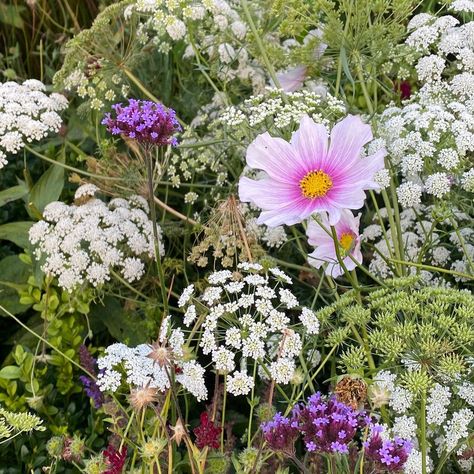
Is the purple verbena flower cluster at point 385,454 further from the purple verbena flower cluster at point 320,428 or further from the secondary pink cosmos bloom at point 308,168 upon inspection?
the secondary pink cosmos bloom at point 308,168

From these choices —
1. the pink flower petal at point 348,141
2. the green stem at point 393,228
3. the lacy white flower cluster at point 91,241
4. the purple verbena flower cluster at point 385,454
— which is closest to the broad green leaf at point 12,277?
the lacy white flower cluster at point 91,241

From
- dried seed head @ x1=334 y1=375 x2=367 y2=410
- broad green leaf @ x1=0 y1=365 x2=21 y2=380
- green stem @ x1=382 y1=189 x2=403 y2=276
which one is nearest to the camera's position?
dried seed head @ x1=334 y1=375 x2=367 y2=410

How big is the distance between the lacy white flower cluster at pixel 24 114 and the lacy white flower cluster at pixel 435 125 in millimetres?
838

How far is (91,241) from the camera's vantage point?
2018mm

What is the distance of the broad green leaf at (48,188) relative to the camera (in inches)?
89.8

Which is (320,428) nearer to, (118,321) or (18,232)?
(118,321)

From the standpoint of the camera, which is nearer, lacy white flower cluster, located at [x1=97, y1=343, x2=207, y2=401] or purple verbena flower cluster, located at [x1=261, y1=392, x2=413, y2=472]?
purple verbena flower cluster, located at [x1=261, y1=392, x2=413, y2=472]

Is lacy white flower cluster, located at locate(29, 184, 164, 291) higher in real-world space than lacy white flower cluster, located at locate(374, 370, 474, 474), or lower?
higher

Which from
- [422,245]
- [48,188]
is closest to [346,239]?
[422,245]

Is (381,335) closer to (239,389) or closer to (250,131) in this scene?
(239,389)

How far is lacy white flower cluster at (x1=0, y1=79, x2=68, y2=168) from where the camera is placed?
6.89 ft

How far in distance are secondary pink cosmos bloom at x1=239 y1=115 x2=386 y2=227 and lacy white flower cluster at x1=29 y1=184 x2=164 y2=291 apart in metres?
0.56

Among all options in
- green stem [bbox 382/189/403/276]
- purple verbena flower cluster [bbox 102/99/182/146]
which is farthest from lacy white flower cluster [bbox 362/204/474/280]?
purple verbena flower cluster [bbox 102/99/182/146]

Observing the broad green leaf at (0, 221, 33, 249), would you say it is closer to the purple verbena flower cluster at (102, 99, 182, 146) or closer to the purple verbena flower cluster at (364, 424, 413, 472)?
the purple verbena flower cluster at (102, 99, 182, 146)
